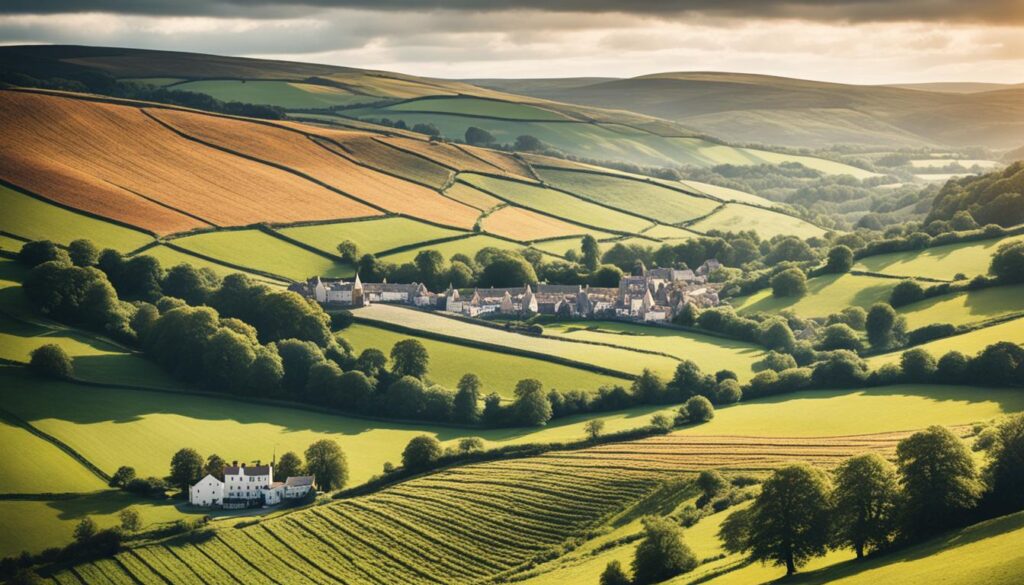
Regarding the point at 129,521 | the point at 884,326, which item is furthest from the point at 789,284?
the point at 129,521

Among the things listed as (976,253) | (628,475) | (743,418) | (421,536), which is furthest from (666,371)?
(976,253)

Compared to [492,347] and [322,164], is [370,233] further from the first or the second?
[492,347]

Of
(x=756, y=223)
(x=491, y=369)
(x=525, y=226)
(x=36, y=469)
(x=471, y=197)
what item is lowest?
(x=36, y=469)

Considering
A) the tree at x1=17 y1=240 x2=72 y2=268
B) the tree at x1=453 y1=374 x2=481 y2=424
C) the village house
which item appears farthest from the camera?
the tree at x1=17 y1=240 x2=72 y2=268

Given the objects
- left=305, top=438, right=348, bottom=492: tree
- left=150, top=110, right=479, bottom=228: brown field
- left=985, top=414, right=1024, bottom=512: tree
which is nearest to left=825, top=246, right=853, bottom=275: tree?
left=150, top=110, right=479, bottom=228: brown field

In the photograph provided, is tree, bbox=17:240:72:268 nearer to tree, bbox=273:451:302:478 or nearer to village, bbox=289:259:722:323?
village, bbox=289:259:722:323

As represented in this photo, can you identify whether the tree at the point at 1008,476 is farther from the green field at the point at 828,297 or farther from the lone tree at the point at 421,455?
the green field at the point at 828,297

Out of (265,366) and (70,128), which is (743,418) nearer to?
(265,366)
